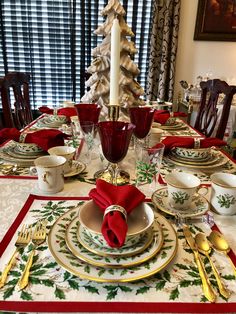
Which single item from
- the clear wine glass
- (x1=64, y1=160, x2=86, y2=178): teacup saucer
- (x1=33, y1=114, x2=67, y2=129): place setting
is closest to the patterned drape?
(x1=33, y1=114, x2=67, y2=129): place setting

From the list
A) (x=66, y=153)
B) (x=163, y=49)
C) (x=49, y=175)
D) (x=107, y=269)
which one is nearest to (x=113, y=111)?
(x=66, y=153)

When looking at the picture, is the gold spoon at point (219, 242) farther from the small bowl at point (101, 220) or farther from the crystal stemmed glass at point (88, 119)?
the crystal stemmed glass at point (88, 119)

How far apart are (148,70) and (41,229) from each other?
9.27ft

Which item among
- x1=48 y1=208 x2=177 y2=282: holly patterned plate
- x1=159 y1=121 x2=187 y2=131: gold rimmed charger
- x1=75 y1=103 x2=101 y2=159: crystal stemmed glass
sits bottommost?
x1=48 y1=208 x2=177 y2=282: holly patterned plate

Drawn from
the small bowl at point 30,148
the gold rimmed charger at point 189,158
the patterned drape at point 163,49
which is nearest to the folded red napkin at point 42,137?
the small bowl at point 30,148

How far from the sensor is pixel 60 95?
3252 mm

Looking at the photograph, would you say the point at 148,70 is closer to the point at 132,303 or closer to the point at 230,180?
the point at 230,180

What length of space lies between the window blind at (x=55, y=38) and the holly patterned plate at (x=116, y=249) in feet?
8.43

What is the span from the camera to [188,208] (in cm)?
65

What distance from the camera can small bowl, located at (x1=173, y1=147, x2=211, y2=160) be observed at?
92 centimetres

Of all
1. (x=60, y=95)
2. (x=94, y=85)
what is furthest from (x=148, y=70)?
(x=94, y=85)

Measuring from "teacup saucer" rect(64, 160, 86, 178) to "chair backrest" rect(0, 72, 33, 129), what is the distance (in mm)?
739

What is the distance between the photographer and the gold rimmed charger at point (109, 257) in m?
0.44

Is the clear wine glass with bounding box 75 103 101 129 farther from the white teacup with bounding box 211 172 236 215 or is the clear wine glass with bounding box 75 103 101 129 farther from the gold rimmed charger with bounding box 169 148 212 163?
the white teacup with bounding box 211 172 236 215
